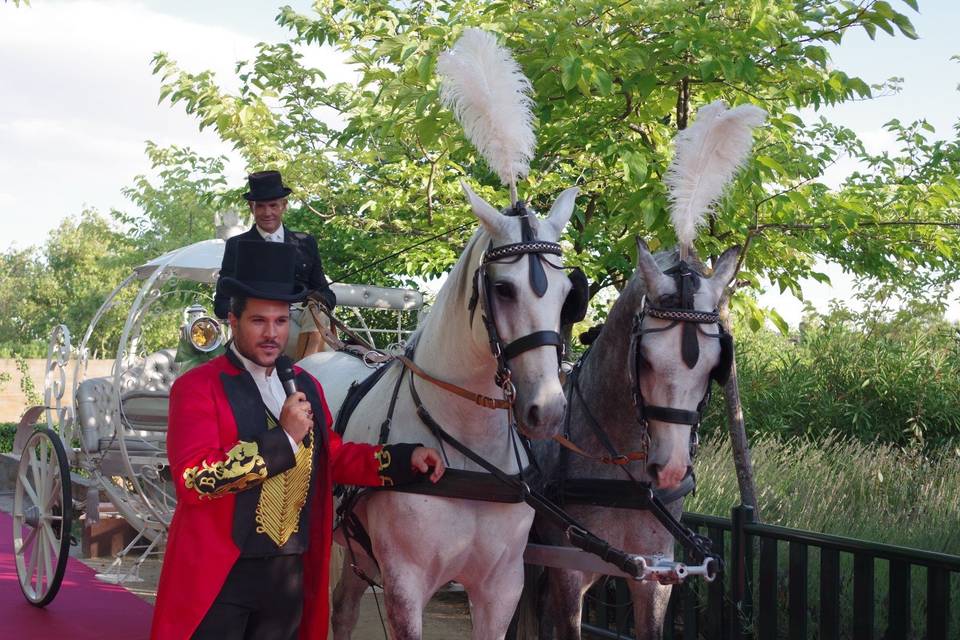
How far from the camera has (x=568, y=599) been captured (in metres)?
4.30

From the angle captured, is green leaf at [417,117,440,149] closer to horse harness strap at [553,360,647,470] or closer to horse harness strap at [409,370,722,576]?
horse harness strap at [553,360,647,470]

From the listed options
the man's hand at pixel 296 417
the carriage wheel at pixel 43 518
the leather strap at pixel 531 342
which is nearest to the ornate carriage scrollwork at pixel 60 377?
the carriage wheel at pixel 43 518

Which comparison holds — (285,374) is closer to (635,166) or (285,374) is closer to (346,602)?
(346,602)

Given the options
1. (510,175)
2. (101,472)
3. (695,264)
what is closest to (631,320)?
(695,264)

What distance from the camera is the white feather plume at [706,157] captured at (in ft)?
14.3

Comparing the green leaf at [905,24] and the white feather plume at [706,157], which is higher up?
the green leaf at [905,24]

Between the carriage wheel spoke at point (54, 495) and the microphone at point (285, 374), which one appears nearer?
the microphone at point (285, 374)

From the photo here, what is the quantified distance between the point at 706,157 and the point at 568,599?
6.69ft

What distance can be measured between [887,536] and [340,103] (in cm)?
701

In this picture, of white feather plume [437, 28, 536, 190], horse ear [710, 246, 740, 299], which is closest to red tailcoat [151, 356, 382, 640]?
white feather plume [437, 28, 536, 190]

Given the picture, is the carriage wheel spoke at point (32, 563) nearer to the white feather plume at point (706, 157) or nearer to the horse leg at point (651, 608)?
the horse leg at point (651, 608)

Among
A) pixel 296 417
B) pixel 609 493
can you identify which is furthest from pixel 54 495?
pixel 296 417

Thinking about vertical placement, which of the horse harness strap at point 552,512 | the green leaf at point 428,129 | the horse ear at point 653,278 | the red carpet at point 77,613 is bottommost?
the red carpet at point 77,613

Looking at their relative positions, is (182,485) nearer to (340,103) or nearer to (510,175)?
(510,175)
